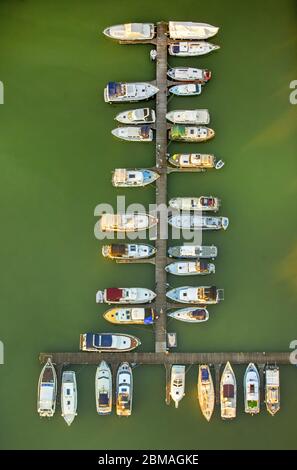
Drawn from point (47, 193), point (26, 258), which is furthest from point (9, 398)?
point (47, 193)

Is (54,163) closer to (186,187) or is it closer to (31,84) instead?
(31,84)

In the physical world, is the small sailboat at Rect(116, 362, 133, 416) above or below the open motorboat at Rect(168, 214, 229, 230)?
below

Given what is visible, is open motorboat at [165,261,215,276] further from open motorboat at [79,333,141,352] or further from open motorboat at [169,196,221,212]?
open motorboat at [79,333,141,352]

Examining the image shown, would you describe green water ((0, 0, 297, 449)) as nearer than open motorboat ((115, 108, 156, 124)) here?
Yes

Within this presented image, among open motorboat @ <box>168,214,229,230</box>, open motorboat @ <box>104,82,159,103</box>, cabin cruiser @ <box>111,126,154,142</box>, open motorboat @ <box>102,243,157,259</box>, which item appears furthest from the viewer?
open motorboat @ <box>104,82,159,103</box>

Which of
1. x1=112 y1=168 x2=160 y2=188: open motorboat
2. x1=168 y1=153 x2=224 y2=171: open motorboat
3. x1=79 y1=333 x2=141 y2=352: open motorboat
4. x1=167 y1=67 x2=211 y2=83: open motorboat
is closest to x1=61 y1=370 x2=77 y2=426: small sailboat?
x1=79 y1=333 x2=141 y2=352: open motorboat

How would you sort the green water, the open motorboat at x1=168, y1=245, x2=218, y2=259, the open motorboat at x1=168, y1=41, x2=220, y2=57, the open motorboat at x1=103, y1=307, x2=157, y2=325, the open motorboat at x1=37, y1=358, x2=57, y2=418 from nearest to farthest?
the open motorboat at x1=37, y1=358, x2=57, y2=418, the green water, the open motorboat at x1=103, y1=307, x2=157, y2=325, the open motorboat at x1=168, y1=245, x2=218, y2=259, the open motorboat at x1=168, y1=41, x2=220, y2=57
